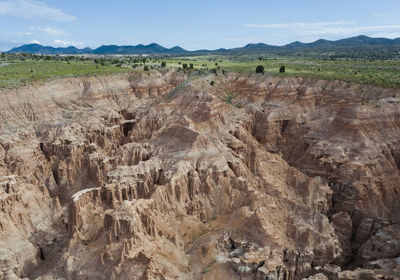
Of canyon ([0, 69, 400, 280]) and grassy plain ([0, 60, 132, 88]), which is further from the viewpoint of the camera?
grassy plain ([0, 60, 132, 88])

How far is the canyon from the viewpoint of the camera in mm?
29766

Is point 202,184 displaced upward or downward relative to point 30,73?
downward

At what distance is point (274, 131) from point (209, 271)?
34.6 m

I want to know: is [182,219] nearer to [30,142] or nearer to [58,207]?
[58,207]

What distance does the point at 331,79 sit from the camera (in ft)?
202

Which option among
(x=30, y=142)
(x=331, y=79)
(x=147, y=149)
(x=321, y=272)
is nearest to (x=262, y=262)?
(x=321, y=272)

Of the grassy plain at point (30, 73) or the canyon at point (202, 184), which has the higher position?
the grassy plain at point (30, 73)

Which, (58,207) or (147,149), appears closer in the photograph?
(58,207)

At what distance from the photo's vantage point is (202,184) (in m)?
38.0

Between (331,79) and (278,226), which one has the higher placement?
(331,79)

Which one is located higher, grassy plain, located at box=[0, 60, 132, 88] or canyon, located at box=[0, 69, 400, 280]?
grassy plain, located at box=[0, 60, 132, 88]

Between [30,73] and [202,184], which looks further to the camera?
[30,73]

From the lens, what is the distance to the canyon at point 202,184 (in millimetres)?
29766

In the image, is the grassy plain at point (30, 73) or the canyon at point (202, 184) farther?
the grassy plain at point (30, 73)
